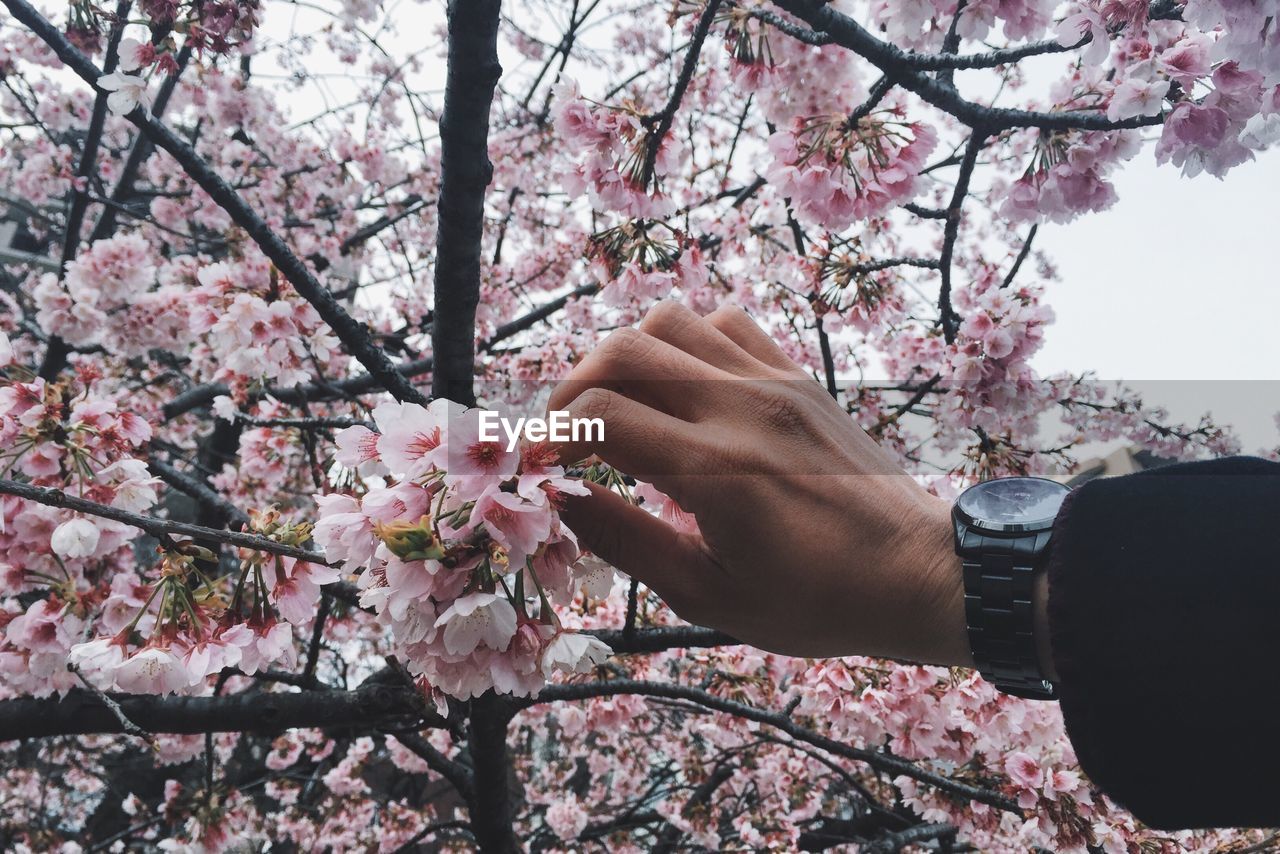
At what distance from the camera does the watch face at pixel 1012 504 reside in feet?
3.67

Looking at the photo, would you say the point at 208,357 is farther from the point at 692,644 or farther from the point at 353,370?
the point at 692,644

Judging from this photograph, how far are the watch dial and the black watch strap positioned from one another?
5cm

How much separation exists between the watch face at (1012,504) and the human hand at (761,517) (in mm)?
59

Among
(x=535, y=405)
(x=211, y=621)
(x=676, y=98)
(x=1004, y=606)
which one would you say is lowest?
(x=211, y=621)

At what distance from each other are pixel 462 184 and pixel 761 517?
48.2 inches

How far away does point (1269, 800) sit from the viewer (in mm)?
859

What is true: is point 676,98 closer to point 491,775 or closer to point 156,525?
point 156,525

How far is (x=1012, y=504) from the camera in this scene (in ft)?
3.85

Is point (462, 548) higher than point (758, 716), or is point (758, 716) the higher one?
point (462, 548)

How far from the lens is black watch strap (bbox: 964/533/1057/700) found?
106 centimetres

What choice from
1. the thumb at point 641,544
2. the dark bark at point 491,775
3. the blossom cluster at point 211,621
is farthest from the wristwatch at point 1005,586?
the dark bark at point 491,775

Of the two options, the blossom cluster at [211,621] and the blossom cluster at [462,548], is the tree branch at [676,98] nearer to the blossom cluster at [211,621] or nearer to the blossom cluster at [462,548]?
the blossom cluster at [462,548]

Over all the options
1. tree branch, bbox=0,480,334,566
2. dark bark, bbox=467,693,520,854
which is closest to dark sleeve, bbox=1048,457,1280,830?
tree branch, bbox=0,480,334,566

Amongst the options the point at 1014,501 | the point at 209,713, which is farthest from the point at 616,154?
the point at 209,713
